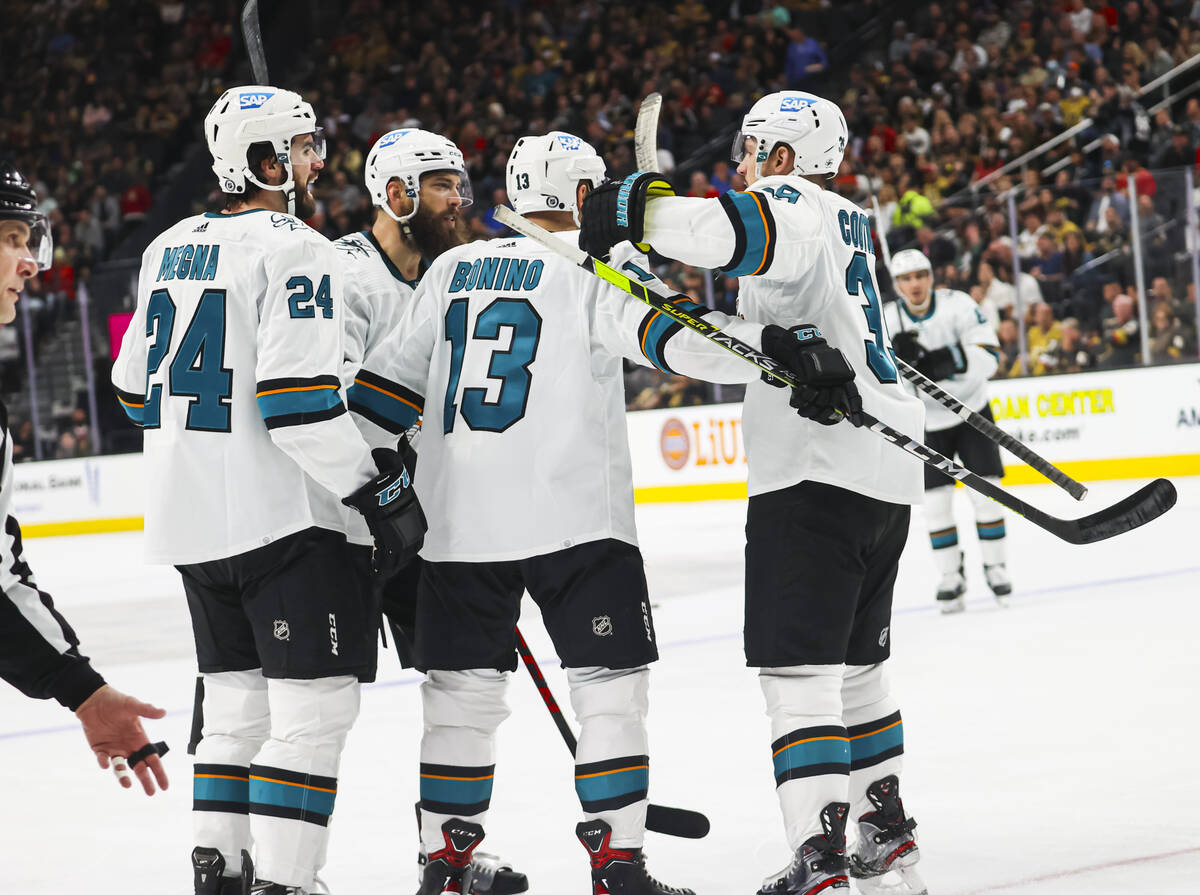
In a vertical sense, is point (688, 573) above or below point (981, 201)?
below

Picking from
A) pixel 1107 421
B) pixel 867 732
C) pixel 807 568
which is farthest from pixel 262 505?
pixel 1107 421

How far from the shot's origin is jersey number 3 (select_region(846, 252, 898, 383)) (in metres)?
2.88

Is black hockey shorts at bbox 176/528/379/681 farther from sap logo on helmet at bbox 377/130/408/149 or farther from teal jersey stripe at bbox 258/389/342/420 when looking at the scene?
sap logo on helmet at bbox 377/130/408/149

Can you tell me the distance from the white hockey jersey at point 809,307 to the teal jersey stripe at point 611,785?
0.56m

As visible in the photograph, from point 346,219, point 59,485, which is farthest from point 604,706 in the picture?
point 346,219

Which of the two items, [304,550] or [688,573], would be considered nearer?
[304,550]

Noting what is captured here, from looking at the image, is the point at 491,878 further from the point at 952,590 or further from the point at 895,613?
the point at 952,590

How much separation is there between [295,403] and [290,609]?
0.36 m

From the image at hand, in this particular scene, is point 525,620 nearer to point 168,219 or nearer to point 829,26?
point 829,26

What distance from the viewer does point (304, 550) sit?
2.74 metres

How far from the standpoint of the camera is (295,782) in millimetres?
2641

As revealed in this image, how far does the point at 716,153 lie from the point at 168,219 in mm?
6277

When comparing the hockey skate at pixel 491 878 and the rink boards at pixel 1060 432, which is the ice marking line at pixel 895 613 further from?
the rink boards at pixel 1060 432

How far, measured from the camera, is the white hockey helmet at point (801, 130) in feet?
9.67
